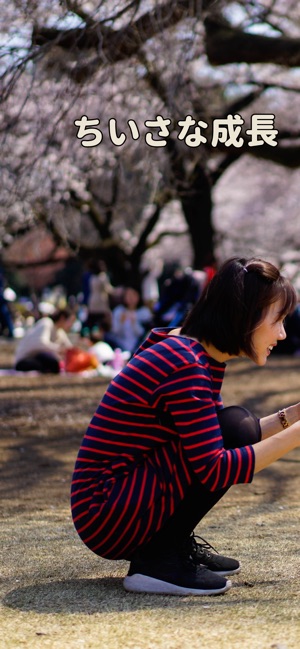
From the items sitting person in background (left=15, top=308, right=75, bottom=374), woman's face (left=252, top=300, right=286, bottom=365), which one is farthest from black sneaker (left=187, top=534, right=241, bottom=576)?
sitting person in background (left=15, top=308, right=75, bottom=374)

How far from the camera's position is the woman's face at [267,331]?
8.04 feet

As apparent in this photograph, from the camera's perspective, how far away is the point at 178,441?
250cm

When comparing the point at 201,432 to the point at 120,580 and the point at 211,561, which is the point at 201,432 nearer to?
the point at 211,561

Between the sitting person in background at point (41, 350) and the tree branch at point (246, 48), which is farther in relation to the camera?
the sitting person in background at point (41, 350)

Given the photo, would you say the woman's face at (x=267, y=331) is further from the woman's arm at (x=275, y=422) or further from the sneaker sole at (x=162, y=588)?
the sneaker sole at (x=162, y=588)

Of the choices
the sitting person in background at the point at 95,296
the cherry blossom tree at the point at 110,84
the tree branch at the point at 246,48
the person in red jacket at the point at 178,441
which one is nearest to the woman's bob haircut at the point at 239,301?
the person in red jacket at the point at 178,441

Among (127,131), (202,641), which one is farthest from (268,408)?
(202,641)

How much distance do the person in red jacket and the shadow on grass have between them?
0.04 meters

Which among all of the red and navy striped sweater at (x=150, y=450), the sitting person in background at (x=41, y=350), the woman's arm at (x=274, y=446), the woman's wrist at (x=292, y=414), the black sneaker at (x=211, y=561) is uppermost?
the red and navy striped sweater at (x=150, y=450)

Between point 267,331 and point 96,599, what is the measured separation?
2.89ft

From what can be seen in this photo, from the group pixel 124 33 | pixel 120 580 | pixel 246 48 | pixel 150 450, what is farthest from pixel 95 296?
pixel 150 450

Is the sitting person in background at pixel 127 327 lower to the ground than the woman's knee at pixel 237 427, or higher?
lower

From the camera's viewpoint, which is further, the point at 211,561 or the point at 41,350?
the point at 41,350

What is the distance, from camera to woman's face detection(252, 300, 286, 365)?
2.45m
